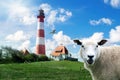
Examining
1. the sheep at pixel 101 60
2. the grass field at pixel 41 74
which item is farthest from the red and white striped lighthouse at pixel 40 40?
the sheep at pixel 101 60

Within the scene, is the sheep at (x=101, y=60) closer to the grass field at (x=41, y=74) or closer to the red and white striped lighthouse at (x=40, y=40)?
the grass field at (x=41, y=74)

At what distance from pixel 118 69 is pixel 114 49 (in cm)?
112

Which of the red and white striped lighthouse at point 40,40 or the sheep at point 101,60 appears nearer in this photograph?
the sheep at point 101,60

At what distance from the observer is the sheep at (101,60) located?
1433 centimetres

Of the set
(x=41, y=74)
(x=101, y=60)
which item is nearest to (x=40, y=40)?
(x=41, y=74)

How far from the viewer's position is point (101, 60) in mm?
15055

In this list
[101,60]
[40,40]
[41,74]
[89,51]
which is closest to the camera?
[89,51]

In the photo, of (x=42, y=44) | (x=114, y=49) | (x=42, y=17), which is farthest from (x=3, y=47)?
(x=114, y=49)

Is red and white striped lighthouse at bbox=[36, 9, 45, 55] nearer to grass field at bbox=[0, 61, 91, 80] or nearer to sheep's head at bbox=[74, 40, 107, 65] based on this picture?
grass field at bbox=[0, 61, 91, 80]

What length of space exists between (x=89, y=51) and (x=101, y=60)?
1.07m

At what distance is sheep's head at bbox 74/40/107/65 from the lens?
1396 centimetres

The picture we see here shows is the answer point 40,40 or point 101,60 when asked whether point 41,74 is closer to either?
point 101,60

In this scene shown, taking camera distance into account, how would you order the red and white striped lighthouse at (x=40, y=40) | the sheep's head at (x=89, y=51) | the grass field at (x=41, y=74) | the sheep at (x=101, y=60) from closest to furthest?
the sheep's head at (x=89, y=51)
the sheep at (x=101, y=60)
the grass field at (x=41, y=74)
the red and white striped lighthouse at (x=40, y=40)

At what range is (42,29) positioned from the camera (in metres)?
101
